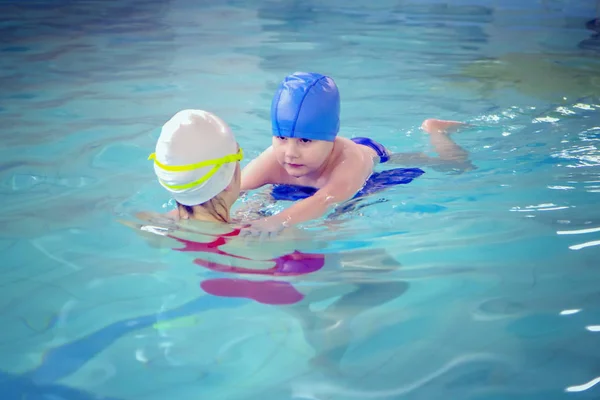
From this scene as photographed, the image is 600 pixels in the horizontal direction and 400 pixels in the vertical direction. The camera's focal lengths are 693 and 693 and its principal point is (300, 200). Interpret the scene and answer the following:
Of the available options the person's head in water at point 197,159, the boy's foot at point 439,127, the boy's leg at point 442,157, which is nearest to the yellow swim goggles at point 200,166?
the person's head in water at point 197,159

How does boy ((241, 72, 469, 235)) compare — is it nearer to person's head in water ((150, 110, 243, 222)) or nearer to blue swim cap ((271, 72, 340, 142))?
blue swim cap ((271, 72, 340, 142))

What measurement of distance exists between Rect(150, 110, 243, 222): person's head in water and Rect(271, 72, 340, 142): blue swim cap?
2.88ft

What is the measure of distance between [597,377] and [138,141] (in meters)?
4.45

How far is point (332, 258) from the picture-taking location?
→ 379 cm

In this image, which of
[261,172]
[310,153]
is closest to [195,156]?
[310,153]

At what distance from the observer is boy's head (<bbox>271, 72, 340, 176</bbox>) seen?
4.54m

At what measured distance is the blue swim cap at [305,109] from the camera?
A: 4.54m

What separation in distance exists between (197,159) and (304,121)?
1160mm

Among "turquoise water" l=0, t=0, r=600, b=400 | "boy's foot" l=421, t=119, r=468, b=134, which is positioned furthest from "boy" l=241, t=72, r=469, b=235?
"boy's foot" l=421, t=119, r=468, b=134

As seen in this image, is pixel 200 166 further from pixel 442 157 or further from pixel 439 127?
pixel 439 127

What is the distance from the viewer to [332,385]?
276 centimetres

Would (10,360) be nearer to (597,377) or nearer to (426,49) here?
(597,377)

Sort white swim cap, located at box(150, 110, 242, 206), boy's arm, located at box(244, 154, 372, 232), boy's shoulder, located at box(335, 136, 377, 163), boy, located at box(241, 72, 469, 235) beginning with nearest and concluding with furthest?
white swim cap, located at box(150, 110, 242, 206)
boy's arm, located at box(244, 154, 372, 232)
boy, located at box(241, 72, 469, 235)
boy's shoulder, located at box(335, 136, 377, 163)

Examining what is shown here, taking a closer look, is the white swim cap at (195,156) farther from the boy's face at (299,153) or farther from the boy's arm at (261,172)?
the boy's arm at (261,172)
